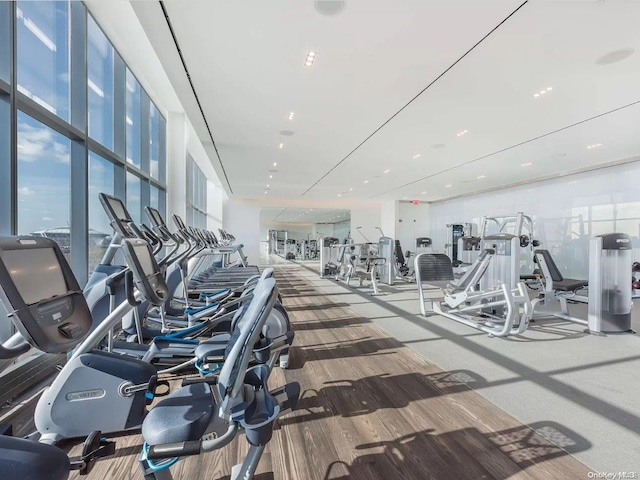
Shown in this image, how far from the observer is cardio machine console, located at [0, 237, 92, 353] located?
3.25ft

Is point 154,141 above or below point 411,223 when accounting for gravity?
above

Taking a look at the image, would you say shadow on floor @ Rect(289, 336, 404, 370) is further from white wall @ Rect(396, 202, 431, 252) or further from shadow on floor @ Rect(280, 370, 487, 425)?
white wall @ Rect(396, 202, 431, 252)

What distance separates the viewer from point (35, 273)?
1.12m

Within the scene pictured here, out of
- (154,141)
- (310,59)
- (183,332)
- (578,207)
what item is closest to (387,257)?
(578,207)

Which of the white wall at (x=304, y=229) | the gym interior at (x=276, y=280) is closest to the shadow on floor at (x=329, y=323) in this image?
the gym interior at (x=276, y=280)

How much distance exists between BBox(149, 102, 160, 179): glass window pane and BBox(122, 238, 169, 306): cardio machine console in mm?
4787

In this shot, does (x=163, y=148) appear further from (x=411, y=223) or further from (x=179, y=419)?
(x=411, y=223)

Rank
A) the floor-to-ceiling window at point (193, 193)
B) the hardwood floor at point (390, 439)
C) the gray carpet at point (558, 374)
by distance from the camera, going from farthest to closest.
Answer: the floor-to-ceiling window at point (193, 193), the gray carpet at point (558, 374), the hardwood floor at point (390, 439)

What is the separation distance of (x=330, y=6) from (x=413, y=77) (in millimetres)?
1548

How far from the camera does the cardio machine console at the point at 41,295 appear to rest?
0.99 m

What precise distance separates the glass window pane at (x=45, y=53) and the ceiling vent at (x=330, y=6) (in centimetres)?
233

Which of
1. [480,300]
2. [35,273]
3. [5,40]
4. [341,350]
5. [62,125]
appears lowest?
[341,350]

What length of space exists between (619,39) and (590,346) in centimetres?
317

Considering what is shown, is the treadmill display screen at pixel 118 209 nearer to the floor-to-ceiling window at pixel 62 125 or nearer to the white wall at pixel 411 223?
the floor-to-ceiling window at pixel 62 125
